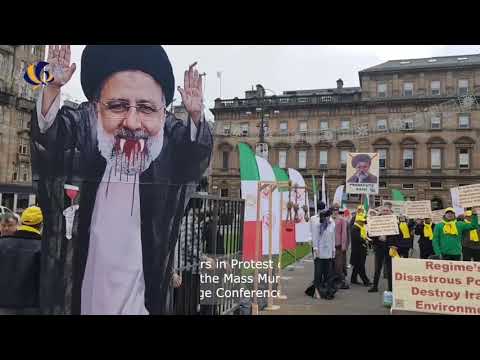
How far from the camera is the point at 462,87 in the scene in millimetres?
12539

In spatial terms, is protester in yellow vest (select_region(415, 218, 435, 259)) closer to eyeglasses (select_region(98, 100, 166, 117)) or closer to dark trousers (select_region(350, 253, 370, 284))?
dark trousers (select_region(350, 253, 370, 284))

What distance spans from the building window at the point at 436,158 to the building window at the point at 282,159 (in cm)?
1618

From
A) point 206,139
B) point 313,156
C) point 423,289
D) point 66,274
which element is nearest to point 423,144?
point 313,156

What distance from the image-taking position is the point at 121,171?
196 inches

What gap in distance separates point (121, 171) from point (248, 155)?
2.03m

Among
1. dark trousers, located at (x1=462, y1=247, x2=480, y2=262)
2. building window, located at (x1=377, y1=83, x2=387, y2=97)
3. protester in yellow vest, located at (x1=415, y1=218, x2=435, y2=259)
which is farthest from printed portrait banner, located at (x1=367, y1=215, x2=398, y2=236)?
building window, located at (x1=377, y1=83, x2=387, y2=97)

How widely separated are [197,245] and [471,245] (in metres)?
6.66

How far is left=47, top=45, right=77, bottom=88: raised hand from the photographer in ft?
16.3

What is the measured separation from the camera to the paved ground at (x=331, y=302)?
5.93 m

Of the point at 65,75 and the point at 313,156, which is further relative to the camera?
the point at 313,156

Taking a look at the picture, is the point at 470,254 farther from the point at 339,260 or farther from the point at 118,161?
the point at 118,161

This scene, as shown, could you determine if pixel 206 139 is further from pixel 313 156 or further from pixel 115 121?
pixel 313 156

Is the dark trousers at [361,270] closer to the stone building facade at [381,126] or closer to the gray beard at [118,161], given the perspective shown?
the stone building facade at [381,126]
